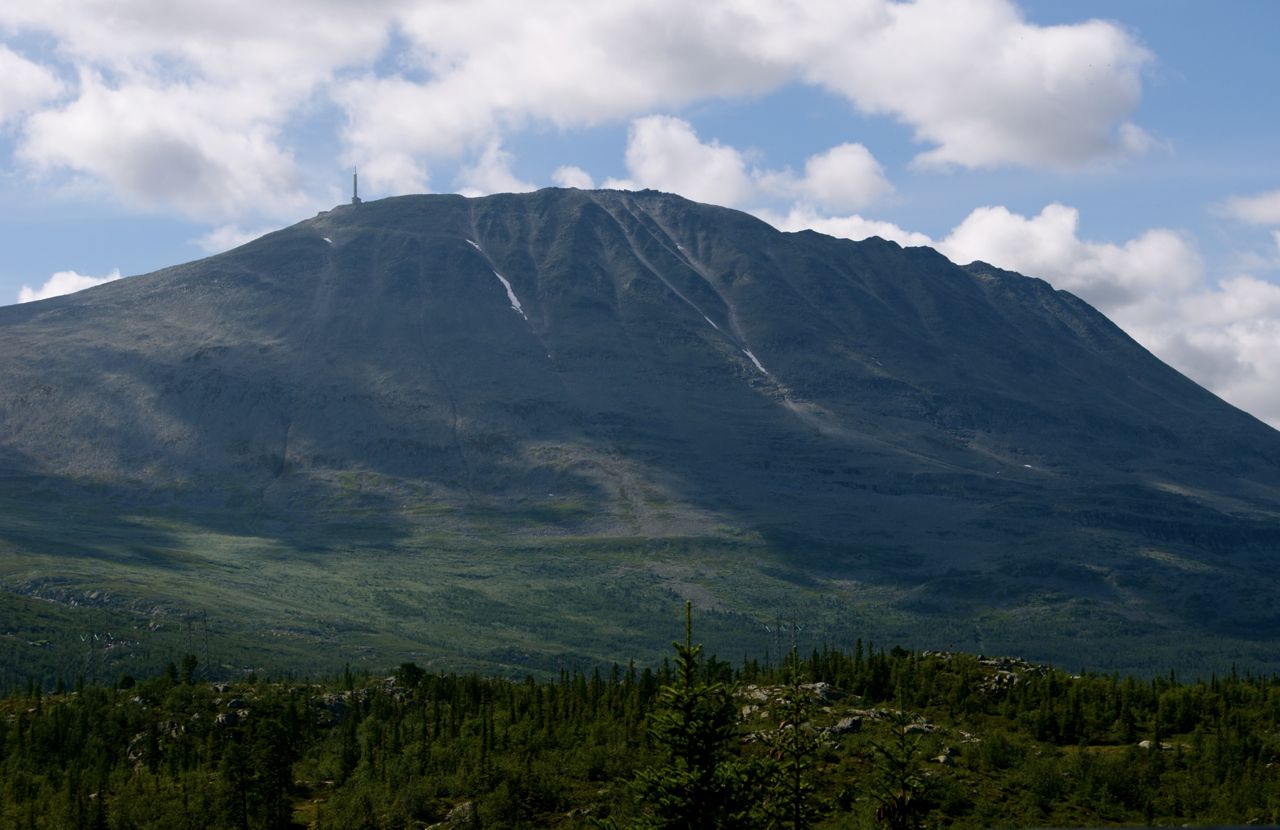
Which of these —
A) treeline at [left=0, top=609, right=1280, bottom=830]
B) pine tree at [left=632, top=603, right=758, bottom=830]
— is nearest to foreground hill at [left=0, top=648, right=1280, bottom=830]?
treeline at [left=0, top=609, right=1280, bottom=830]

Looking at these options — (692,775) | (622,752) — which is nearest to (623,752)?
(622,752)

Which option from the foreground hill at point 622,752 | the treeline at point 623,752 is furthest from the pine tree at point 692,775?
the foreground hill at point 622,752

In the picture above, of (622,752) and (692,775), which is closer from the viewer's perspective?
(692,775)

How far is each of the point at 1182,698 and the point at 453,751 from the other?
37.4 metres

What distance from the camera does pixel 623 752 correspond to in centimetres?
7300

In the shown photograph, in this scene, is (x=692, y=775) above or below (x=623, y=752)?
above

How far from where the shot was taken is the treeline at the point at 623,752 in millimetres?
62812

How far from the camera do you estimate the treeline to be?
62812 millimetres

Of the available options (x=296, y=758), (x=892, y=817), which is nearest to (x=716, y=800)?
(x=892, y=817)

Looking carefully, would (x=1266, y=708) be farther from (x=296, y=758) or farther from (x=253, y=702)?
(x=253, y=702)

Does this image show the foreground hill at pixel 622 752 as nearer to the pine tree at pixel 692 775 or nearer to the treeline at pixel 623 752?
the treeline at pixel 623 752

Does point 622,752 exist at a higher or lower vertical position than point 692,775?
lower

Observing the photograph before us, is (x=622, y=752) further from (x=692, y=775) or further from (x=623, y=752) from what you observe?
(x=692, y=775)

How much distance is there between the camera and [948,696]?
7738cm
